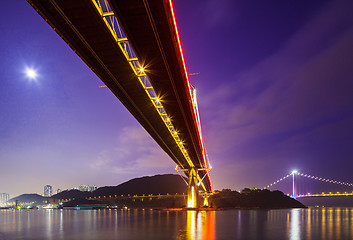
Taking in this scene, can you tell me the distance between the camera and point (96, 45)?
19.8 metres

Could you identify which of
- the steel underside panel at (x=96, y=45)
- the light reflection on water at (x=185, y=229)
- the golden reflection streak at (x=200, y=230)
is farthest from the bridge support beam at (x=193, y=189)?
the steel underside panel at (x=96, y=45)

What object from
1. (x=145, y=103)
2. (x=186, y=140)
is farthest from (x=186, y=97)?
(x=186, y=140)

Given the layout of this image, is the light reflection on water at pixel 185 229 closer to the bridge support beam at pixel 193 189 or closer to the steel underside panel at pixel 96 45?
the steel underside panel at pixel 96 45

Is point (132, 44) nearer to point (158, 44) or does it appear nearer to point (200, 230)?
point (158, 44)

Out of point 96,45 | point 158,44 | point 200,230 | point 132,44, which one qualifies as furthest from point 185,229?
point 96,45

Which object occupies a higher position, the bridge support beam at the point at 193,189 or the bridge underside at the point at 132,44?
the bridge underside at the point at 132,44

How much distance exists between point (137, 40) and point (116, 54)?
222 centimetres

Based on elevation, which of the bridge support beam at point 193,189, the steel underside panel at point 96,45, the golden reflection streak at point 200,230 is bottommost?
the bridge support beam at point 193,189

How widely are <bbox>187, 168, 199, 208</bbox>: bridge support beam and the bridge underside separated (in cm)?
4137

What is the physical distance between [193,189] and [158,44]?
186 feet

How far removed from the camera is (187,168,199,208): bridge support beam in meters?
71.9

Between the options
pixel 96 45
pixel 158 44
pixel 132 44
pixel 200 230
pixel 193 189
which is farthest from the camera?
pixel 193 189

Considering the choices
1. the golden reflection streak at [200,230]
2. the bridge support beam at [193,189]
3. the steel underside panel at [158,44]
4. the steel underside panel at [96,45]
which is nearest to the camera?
the steel underside panel at [96,45]

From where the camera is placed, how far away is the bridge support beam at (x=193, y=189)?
7188 centimetres
